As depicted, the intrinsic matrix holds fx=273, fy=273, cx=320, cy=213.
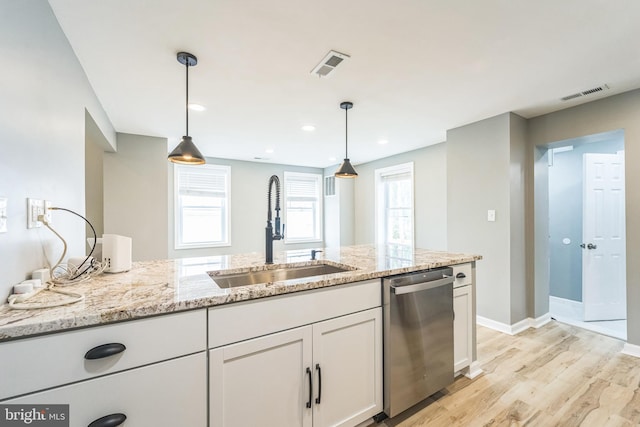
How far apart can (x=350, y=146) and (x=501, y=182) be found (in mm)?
2281

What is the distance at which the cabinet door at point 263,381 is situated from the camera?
115cm

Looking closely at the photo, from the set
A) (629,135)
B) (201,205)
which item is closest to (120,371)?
(629,135)

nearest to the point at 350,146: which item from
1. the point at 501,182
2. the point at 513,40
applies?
the point at 501,182

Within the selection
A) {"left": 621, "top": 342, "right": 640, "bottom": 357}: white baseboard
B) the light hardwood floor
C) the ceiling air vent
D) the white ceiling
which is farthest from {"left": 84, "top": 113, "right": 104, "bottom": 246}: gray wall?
{"left": 621, "top": 342, "right": 640, "bottom": 357}: white baseboard

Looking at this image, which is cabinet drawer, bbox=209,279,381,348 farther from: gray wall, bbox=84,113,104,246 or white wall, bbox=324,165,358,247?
white wall, bbox=324,165,358,247

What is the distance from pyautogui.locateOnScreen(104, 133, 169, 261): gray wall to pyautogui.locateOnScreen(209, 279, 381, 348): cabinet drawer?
330 cm

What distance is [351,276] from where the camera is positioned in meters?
1.52

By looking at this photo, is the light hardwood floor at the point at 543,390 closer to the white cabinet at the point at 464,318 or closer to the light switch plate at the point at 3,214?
the white cabinet at the point at 464,318

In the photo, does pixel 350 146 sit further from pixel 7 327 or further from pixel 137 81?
pixel 7 327

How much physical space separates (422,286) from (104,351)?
158 centimetres

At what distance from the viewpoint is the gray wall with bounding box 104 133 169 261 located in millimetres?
3669

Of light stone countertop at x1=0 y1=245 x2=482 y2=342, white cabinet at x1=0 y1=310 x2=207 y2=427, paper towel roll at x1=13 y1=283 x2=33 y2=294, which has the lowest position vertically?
white cabinet at x1=0 y1=310 x2=207 y2=427

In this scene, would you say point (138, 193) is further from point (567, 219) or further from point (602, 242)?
point (567, 219)

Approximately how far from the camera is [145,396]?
1.00 meters
